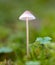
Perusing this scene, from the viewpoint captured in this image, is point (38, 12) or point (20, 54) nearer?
point (20, 54)

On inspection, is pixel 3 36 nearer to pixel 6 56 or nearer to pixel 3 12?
pixel 6 56

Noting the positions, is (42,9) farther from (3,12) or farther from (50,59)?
(50,59)

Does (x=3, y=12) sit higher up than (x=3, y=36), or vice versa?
(x=3, y=12)

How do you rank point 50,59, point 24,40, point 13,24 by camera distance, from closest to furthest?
point 50,59, point 24,40, point 13,24

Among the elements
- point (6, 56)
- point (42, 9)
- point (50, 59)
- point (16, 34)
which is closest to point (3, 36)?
→ point (16, 34)

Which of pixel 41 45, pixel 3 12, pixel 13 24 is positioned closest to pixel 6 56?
pixel 41 45

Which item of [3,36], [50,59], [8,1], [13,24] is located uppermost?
[8,1]

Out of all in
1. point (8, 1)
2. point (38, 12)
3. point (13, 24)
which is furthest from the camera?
point (8, 1)
